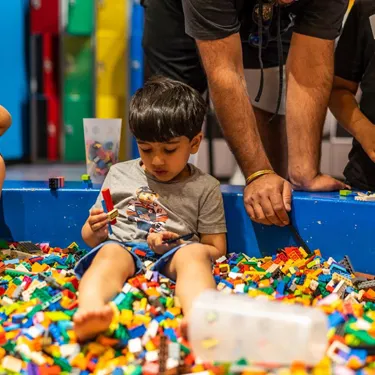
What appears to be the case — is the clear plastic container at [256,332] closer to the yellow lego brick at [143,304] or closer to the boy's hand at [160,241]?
the yellow lego brick at [143,304]

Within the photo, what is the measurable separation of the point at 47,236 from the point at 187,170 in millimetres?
409

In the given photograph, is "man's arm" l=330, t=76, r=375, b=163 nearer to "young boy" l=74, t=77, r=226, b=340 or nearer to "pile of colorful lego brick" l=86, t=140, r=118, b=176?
"young boy" l=74, t=77, r=226, b=340

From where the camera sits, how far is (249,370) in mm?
715

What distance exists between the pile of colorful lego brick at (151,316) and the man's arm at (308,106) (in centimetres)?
22

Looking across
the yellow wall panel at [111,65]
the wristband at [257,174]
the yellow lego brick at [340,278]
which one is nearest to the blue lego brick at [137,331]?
the yellow lego brick at [340,278]

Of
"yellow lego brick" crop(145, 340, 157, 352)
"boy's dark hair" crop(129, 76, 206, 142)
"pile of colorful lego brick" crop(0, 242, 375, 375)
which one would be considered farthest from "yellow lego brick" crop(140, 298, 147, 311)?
"boy's dark hair" crop(129, 76, 206, 142)

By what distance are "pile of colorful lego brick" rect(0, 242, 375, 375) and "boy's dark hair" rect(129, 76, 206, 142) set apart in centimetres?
28

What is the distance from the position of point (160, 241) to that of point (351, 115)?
2.24 feet

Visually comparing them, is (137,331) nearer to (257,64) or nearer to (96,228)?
(96,228)

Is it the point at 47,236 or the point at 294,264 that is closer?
the point at 294,264

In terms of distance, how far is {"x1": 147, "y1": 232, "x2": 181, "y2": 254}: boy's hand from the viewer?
1088 millimetres

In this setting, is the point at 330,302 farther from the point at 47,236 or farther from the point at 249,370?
the point at 47,236

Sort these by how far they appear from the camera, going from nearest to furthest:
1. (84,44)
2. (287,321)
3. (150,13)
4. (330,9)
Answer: (287,321) → (330,9) → (150,13) → (84,44)

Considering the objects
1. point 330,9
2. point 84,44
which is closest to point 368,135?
point 330,9
